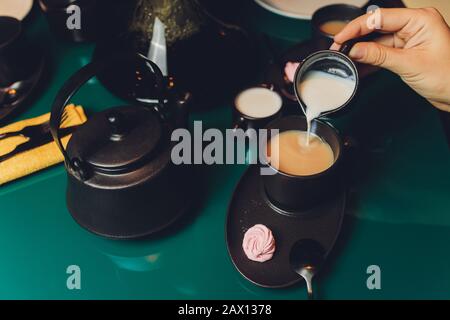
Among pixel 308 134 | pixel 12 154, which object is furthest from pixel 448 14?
pixel 12 154

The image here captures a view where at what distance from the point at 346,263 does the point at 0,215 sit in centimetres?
80

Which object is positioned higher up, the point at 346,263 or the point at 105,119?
the point at 105,119

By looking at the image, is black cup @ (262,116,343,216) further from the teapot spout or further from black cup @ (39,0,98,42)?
black cup @ (39,0,98,42)

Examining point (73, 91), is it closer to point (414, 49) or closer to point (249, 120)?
point (249, 120)

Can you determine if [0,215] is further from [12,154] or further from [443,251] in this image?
[443,251]

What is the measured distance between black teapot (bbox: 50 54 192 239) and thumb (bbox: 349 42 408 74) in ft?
1.26

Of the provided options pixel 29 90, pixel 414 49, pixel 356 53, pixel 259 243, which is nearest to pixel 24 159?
pixel 29 90

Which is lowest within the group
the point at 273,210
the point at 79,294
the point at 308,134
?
the point at 79,294

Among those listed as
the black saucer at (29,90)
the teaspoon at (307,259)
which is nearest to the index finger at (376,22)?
the teaspoon at (307,259)

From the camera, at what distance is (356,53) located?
1.00 m

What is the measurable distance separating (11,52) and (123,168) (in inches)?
22.4

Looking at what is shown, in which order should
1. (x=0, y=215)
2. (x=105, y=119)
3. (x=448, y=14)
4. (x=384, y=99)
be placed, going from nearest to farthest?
(x=105, y=119) → (x=0, y=215) → (x=384, y=99) → (x=448, y=14)

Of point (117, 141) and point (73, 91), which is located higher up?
point (73, 91)

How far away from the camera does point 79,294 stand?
3.17 feet
